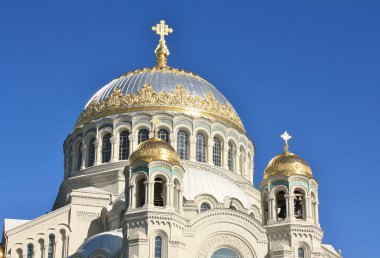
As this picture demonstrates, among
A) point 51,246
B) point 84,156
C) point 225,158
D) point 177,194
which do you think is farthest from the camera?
point 84,156

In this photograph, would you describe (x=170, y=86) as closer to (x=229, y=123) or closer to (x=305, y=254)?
(x=229, y=123)

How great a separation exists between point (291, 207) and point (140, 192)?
561 cm

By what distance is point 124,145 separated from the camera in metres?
40.1

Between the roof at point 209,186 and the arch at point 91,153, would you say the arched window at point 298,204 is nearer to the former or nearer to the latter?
the roof at point 209,186

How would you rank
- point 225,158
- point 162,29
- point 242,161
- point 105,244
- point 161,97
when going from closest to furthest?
1. point 105,244
2. point 225,158
3. point 161,97
4. point 242,161
5. point 162,29

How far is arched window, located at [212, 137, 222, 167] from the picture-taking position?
4028cm

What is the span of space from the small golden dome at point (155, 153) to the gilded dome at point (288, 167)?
3.87m

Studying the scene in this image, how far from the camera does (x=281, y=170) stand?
32750 mm

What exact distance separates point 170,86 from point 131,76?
2.48 m

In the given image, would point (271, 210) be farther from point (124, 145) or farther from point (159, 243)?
point (124, 145)

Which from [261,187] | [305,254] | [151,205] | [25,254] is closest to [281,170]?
[261,187]

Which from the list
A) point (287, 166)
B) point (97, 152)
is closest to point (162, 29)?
point (97, 152)

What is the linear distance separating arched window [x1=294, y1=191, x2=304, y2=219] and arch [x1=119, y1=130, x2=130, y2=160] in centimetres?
968

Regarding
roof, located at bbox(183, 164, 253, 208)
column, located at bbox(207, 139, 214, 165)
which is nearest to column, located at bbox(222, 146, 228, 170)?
column, located at bbox(207, 139, 214, 165)
